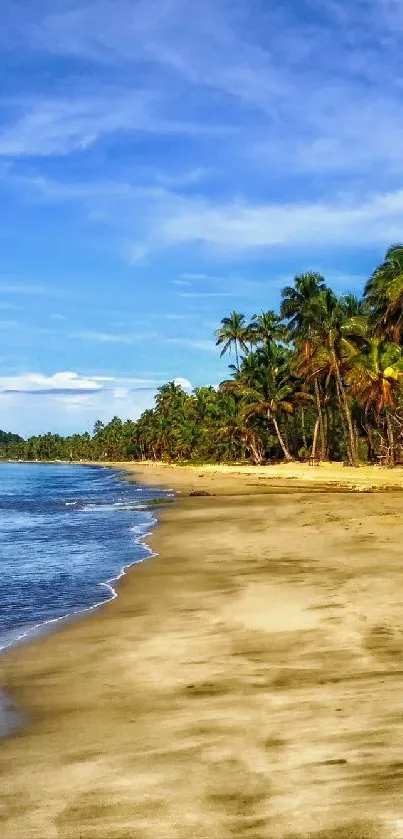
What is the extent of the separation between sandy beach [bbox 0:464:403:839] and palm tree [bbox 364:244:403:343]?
35782 millimetres

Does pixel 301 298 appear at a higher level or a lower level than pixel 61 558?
higher

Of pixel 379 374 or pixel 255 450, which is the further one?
pixel 255 450

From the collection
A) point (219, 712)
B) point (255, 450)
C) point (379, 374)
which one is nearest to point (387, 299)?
point (379, 374)

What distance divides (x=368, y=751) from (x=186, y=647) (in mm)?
3914

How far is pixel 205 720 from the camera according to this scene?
6.28 metres

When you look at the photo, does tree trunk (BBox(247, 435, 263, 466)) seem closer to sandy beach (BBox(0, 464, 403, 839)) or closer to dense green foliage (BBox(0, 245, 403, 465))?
dense green foliage (BBox(0, 245, 403, 465))

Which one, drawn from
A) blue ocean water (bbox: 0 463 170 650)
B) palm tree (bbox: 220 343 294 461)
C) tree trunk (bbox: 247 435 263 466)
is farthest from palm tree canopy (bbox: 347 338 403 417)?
tree trunk (bbox: 247 435 263 466)

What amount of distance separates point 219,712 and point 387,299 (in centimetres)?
4768

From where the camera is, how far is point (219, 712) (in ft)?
21.2

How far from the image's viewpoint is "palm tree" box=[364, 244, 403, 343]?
47.4 m

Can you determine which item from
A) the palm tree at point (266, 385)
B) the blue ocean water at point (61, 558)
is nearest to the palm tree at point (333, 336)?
the palm tree at point (266, 385)

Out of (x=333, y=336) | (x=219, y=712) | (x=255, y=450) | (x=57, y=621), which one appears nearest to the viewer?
(x=219, y=712)

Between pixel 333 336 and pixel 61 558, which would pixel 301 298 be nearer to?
pixel 333 336

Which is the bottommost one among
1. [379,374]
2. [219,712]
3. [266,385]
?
[219,712]
